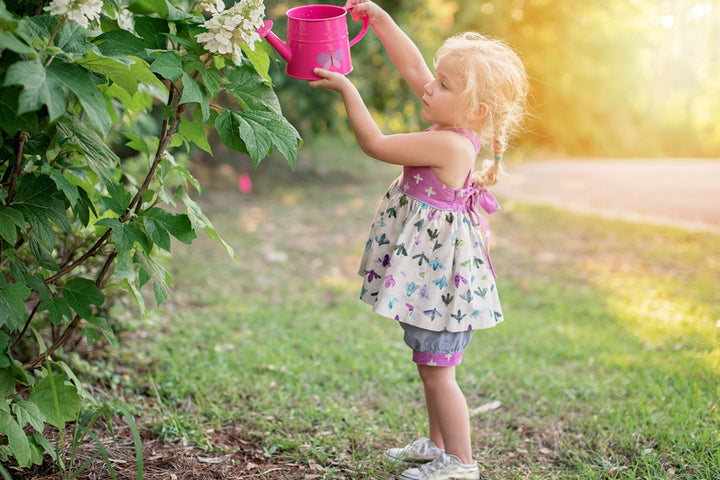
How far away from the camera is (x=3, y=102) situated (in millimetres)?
1202

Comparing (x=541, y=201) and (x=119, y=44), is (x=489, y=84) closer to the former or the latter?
(x=119, y=44)

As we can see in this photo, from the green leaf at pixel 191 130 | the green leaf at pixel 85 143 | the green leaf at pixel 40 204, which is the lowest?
the green leaf at pixel 40 204

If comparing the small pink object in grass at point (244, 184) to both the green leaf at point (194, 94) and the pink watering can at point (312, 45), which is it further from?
the green leaf at point (194, 94)

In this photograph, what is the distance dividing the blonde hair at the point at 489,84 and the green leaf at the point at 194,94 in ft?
2.56

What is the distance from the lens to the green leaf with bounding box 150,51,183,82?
1347mm

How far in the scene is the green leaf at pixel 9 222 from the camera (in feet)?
4.60

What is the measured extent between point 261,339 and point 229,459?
4.06 ft

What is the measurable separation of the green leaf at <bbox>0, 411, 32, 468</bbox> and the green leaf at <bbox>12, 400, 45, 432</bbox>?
0.02 m

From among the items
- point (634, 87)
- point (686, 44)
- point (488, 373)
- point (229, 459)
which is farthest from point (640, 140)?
point (229, 459)

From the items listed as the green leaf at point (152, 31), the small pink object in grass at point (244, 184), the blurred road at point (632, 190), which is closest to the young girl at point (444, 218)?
the green leaf at point (152, 31)

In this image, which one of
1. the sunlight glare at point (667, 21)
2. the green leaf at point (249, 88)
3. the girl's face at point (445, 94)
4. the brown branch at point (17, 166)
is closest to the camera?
the brown branch at point (17, 166)

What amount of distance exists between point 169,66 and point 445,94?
84 centimetres

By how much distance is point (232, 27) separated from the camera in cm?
140

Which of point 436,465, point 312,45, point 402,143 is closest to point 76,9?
point 312,45
